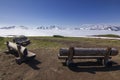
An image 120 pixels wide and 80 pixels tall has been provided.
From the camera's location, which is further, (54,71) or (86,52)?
(86,52)

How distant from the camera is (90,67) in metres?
10.5

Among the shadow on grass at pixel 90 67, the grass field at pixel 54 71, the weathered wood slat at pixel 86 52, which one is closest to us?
the grass field at pixel 54 71

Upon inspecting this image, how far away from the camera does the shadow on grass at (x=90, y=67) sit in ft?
32.5

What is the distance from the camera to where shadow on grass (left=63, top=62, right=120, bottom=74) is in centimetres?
989

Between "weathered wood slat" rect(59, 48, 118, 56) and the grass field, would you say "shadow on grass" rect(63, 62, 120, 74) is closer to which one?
the grass field

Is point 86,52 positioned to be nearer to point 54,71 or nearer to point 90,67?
point 90,67

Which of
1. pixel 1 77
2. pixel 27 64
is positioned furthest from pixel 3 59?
pixel 1 77

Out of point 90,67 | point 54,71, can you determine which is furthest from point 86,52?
point 54,71

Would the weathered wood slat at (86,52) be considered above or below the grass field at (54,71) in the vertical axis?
above

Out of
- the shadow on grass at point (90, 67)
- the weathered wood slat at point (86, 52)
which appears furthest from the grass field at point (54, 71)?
the weathered wood slat at point (86, 52)

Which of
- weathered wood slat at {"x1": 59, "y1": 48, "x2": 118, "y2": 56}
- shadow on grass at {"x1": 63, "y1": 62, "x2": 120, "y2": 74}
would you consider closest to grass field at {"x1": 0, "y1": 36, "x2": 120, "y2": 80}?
shadow on grass at {"x1": 63, "y1": 62, "x2": 120, "y2": 74}

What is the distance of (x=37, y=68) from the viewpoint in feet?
33.1

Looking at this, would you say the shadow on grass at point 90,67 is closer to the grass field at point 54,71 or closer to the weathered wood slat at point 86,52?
the grass field at point 54,71

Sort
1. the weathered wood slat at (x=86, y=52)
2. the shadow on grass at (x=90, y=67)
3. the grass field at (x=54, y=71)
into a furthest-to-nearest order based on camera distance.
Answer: the weathered wood slat at (x=86, y=52), the shadow on grass at (x=90, y=67), the grass field at (x=54, y=71)
